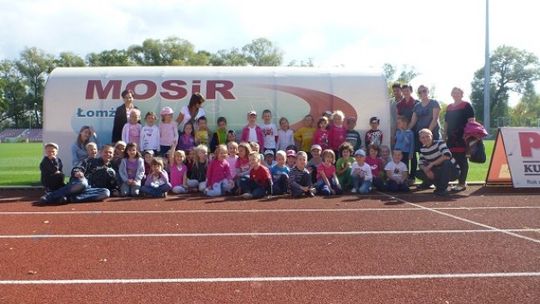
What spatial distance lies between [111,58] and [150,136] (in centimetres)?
6633

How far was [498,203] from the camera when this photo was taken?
952 centimetres

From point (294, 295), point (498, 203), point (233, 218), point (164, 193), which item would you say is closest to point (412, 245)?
point (294, 295)

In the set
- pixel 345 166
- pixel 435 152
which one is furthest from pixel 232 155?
pixel 435 152

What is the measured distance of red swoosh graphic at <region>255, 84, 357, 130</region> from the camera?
1318 centimetres

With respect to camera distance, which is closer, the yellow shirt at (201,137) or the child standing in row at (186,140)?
the child standing in row at (186,140)

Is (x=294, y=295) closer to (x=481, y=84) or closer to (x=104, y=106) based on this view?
(x=104, y=106)

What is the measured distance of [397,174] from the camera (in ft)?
Result: 37.2

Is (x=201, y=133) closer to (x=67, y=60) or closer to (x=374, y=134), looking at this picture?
(x=374, y=134)

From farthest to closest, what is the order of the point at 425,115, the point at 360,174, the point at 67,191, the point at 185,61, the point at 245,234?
the point at 185,61 → the point at 425,115 → the point at 360,174 → the point at 67,191 → the point at 245,234

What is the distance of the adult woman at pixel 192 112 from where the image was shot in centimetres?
1216

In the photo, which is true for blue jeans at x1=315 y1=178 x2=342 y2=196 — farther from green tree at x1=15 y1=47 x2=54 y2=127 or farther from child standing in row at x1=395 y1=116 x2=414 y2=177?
green tree at x1=15 y1=47 x2=54 y2=127

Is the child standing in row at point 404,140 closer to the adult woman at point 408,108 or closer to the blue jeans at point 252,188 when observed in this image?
the adult woman at point 408,108

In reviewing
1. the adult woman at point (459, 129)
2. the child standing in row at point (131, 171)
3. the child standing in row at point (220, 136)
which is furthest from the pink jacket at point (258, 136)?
the adult woman at point (459, 129)

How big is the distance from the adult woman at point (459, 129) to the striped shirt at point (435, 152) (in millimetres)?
628
